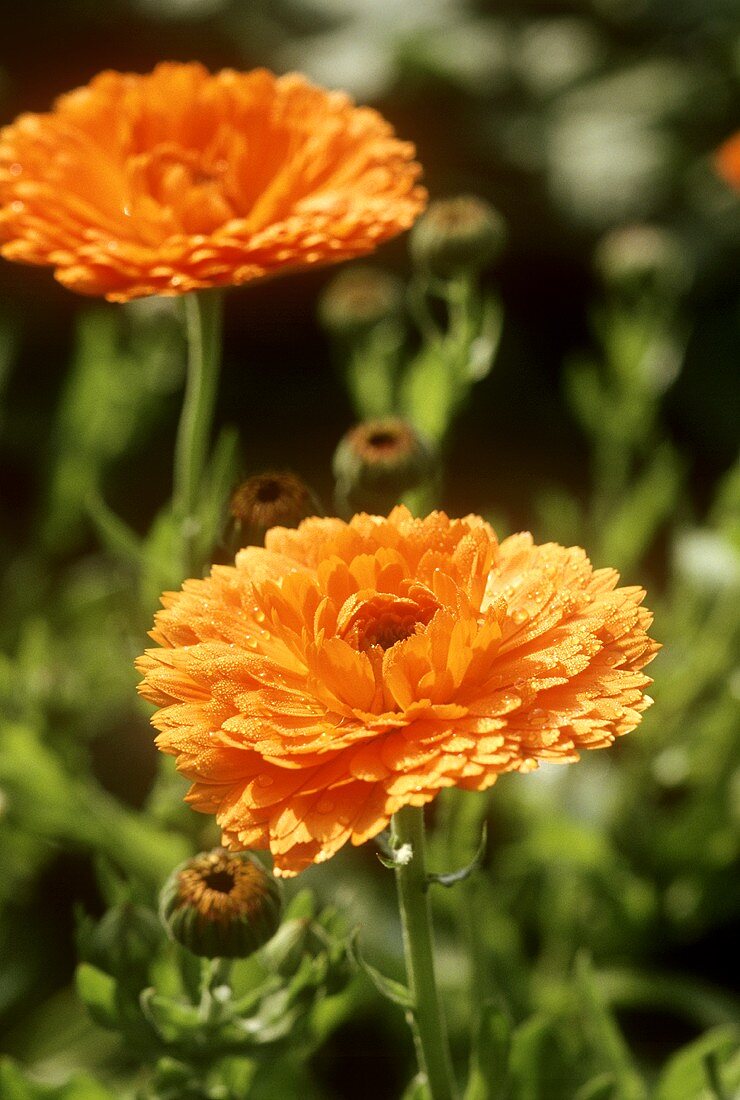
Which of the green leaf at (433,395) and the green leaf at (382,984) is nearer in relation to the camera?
the green leaf at (382,984)

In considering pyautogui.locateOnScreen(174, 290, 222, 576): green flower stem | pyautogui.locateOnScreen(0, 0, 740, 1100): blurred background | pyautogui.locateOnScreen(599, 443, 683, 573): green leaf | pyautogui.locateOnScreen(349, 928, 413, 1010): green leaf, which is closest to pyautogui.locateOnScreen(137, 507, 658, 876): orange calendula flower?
pyautogui.locateOnScreen(349, 928, 413, 1010): green leaf

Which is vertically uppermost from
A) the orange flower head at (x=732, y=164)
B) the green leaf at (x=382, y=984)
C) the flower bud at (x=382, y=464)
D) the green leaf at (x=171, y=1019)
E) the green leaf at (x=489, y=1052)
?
the orange flower head at (x=732, y=164)

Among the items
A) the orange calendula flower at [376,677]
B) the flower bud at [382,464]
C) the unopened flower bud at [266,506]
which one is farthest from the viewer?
the flower bud at [382,464]

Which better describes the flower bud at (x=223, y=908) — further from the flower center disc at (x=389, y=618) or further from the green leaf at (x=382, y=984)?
the flower center disc at (x=389, y=618)

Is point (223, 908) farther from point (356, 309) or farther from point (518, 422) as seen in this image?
point (518, 422)

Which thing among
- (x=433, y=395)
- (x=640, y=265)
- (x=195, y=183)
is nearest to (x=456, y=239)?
(x=433, y=395)

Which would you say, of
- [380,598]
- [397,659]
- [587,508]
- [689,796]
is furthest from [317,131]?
[587,508]

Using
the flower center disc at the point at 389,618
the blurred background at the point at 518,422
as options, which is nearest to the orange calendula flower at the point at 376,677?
the flower center disc at the point at 389,618

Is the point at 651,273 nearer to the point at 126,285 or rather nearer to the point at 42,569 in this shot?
the point at 126,285
